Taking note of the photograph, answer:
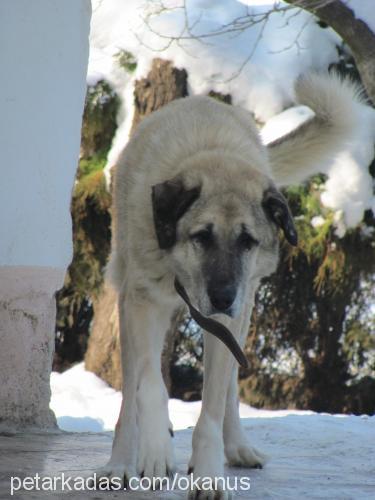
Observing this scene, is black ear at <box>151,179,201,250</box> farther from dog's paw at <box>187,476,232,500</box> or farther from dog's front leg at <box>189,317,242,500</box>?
dog's paw at <box>187,476,232,500</box>

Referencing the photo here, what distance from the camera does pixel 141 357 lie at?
11.8 feet

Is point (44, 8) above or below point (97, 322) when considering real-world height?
above

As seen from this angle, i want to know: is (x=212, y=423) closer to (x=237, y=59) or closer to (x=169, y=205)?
(x=169, y=205)

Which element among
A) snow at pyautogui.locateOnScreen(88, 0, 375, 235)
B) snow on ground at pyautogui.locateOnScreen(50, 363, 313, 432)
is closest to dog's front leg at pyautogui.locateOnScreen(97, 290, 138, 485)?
snow on ground at pyautogui.locateOnScreen(50, 363, 313, 432)

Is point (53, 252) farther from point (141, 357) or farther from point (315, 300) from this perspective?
point (315, 300)

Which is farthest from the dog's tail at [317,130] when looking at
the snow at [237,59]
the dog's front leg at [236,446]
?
the snow at [237,59]

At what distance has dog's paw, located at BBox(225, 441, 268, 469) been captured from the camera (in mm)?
4141

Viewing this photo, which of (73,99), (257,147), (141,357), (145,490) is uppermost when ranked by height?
(73,99)

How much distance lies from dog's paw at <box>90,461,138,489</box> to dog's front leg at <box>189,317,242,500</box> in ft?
0.93

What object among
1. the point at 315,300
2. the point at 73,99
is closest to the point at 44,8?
the point at 73,99

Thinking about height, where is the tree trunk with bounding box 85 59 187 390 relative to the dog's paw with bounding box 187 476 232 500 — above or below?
above

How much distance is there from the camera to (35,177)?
4.86m

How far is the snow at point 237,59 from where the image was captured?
870 centimetres

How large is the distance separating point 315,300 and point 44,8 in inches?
219
